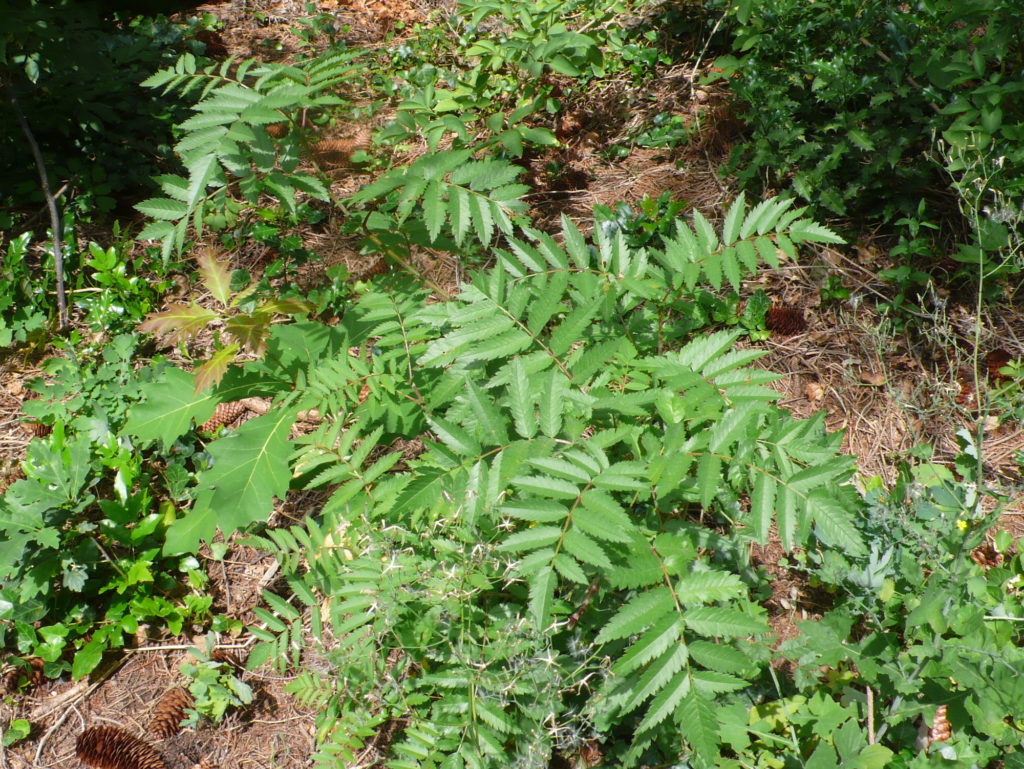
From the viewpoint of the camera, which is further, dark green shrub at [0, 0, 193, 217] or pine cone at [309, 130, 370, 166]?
dark green shrub at [0, 0, 193, 217]

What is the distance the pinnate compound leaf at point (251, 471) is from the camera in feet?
6.35

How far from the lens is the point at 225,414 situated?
315 cm

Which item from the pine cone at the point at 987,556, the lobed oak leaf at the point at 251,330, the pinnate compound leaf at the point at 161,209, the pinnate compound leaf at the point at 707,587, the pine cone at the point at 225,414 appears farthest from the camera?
the pine cone at the point at 225,414

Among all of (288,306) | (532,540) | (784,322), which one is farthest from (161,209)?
(784,322)

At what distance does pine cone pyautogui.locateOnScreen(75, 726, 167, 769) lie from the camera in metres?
2.27

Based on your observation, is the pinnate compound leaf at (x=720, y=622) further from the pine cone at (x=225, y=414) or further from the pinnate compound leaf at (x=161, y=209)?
the pine cone at (x=225, y=414)

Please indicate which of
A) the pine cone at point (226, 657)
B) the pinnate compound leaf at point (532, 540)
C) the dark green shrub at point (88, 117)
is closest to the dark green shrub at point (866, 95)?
the pinnate compound leaf at point (532, 540)

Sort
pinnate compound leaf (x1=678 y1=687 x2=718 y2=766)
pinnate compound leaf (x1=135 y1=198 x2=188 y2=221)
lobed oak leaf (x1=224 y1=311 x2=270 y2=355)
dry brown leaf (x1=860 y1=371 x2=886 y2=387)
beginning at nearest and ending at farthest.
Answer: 1. pinnate compound leaf (x1=678 y1=687 x2=718 y2=766)
2. pinnate compound leaf (x1=135 y1=198 x2=188 y2=221)
3. lobed oak leaf (x1=224 y1=311 x2=270 y2=355)
4. dry brown leaf (x1=860 y1=371 x2=886 y2=387)

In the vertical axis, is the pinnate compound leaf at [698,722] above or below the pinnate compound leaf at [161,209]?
below

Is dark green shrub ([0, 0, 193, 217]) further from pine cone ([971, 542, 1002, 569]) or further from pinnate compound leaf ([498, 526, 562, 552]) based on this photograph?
pine cone ([971, 542, 1002, 569])

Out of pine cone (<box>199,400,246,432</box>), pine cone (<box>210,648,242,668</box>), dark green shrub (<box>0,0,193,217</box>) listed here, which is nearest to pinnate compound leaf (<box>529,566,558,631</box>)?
pine cone (<box>210,648,242,668</box>)

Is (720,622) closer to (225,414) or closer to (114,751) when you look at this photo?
(114,751)

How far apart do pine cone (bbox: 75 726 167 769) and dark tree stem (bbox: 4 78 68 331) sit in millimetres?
1927

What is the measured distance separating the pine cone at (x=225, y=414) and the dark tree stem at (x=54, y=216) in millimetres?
956
